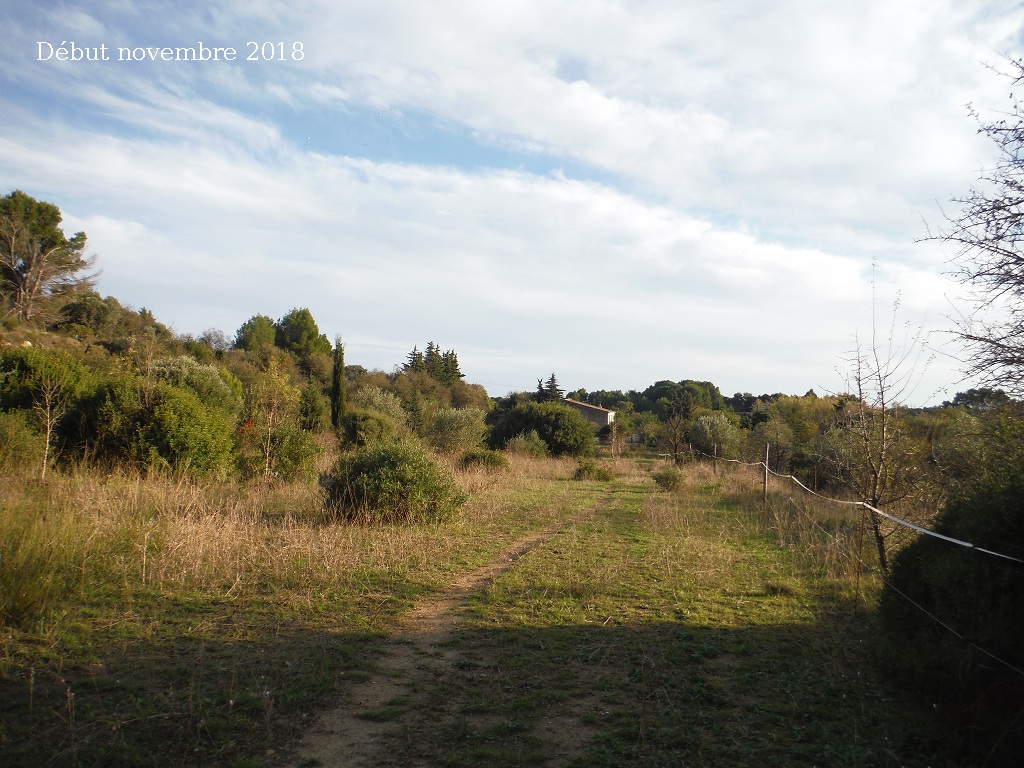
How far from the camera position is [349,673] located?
466 cm

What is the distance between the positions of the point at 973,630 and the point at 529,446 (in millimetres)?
24541

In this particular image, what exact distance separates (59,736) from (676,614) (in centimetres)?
506

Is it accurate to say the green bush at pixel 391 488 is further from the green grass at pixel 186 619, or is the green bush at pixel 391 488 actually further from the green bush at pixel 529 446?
the green bush at pixel 529 446

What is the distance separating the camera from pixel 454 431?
2644 cm

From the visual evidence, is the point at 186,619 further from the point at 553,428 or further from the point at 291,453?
the point at 553,428

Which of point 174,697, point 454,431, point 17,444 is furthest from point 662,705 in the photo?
point 454,431

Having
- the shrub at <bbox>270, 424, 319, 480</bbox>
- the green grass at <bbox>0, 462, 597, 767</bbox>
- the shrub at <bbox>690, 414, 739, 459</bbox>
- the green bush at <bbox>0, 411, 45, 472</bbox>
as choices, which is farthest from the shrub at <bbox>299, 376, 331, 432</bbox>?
the shrub at <bbox>690, 414, 739, 459</bbox>

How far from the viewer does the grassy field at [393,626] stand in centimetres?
363

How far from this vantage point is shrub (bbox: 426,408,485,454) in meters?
25.4

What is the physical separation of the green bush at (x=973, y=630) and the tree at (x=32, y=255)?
107ft

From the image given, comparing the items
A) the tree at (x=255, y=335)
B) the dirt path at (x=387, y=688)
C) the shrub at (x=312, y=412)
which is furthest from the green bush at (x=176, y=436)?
the tree at (x=255, y=335)

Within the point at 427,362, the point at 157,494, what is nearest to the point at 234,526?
the point at 157,494

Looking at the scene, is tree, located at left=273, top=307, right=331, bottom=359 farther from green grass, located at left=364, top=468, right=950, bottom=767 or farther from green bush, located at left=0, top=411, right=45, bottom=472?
green grass, located at left=364, top=468, right=950, bottom=767

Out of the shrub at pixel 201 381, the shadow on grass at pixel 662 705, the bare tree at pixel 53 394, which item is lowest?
the shadow on grass at pixel 662 705
